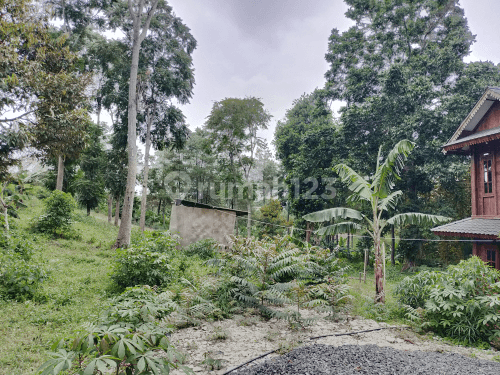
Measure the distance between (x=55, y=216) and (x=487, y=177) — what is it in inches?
607

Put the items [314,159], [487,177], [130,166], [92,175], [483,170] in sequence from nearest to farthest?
[487,177]
[483,170]
[130,166]
[314,159]
[92,175]

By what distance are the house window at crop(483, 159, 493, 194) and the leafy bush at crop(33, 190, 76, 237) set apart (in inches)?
586

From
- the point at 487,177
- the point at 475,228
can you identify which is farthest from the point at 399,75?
the point at 475,228

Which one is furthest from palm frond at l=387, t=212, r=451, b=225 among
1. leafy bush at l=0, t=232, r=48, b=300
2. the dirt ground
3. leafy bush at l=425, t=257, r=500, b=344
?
leafy bush at l=0, t=232, r=48, b=300

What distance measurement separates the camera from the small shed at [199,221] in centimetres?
1353

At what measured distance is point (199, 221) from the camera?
544 inches

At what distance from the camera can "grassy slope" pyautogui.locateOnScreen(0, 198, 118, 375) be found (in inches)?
147

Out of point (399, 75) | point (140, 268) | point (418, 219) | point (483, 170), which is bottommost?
point (140, 268)

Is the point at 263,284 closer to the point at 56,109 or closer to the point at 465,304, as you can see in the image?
the point at 465,304

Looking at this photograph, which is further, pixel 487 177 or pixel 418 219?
pixel 487 177

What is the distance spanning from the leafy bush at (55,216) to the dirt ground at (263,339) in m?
8.32

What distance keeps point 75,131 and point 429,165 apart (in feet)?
43.7

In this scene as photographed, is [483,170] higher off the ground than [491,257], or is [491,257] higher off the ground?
[483,170]

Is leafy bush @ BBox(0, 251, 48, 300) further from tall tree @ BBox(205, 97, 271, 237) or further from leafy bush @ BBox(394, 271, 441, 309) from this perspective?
tall tree @ BBox(205, 97, 271, 237)
